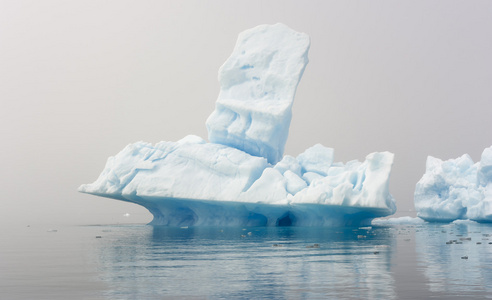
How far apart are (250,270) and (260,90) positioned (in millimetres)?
20626

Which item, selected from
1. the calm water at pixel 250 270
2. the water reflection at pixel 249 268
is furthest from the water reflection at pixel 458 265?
the water reflection at pixel 249 268

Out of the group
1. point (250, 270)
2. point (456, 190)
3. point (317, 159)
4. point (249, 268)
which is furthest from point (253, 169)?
point (250, 270)

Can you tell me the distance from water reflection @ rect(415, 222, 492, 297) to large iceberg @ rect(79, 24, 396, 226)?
20.9ft

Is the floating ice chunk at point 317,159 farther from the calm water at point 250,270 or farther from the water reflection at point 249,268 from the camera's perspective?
the calm water at point 250,270

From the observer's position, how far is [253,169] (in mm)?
31203

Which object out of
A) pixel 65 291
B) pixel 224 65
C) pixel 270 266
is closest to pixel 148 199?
pixel 224 65

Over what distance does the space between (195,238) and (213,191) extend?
550 cm

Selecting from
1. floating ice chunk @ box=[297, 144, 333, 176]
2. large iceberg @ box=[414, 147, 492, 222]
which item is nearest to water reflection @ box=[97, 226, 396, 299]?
floating ice chunk @ box=[297, 144, 333, 176]

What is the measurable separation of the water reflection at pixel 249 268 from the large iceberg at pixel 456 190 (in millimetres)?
16062

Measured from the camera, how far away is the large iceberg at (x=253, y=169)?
2970 centimetres

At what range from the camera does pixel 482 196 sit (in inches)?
A: 1487

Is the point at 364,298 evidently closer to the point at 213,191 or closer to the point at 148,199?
the point at 213,191

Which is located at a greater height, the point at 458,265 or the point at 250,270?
the point at 458,265

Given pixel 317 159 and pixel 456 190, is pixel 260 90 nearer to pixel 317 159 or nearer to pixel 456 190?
pixel 317 159
